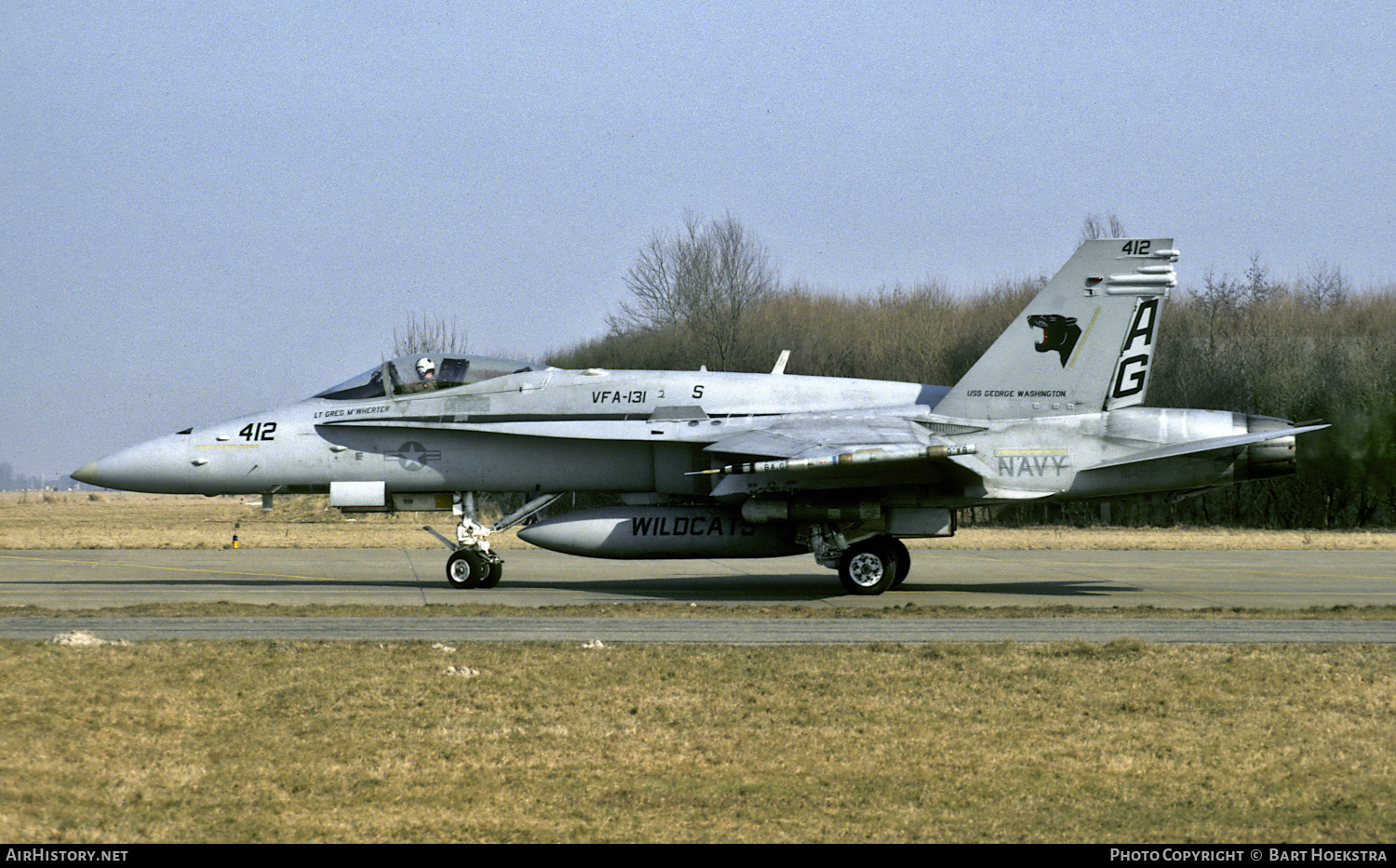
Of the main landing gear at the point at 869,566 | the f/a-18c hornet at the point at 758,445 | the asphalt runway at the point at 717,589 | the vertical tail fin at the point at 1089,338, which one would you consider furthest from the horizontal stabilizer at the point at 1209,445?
the main landing gear at the point at 869,566

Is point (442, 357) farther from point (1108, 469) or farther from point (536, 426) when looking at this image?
point (1108, 469)

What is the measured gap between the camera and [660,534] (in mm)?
17062

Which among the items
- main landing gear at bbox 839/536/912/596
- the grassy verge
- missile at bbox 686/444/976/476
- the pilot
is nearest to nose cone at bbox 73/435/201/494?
the pilot

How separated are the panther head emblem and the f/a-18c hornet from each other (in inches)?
0.9

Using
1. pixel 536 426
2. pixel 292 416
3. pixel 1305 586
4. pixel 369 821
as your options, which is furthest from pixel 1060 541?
pixel 369 821

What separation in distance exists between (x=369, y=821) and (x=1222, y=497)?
4201cm

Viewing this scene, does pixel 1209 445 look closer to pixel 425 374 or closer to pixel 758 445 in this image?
pixel 758 445

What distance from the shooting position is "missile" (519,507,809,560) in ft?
55.8

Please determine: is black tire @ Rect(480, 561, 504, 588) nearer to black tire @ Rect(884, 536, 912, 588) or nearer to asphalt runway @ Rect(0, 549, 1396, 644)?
asphalt runway @ Rect(0, 549, 1396, 644)

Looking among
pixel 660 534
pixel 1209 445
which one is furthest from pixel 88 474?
pixel 1209 445

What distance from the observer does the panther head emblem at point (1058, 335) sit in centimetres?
1681

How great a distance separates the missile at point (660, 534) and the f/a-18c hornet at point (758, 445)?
0.03 meters

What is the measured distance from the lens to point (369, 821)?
19.1 ft

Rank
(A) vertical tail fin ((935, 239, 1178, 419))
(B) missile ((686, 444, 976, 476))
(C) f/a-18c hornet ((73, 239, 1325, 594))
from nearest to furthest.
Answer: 1. (B) missile ((686, 444, 976, 476))
2. (C) f/a-18c hornet ((73, 239, 1325, 594))
3. (A) vertical tail fin ((935, 239, 1178, 419))
